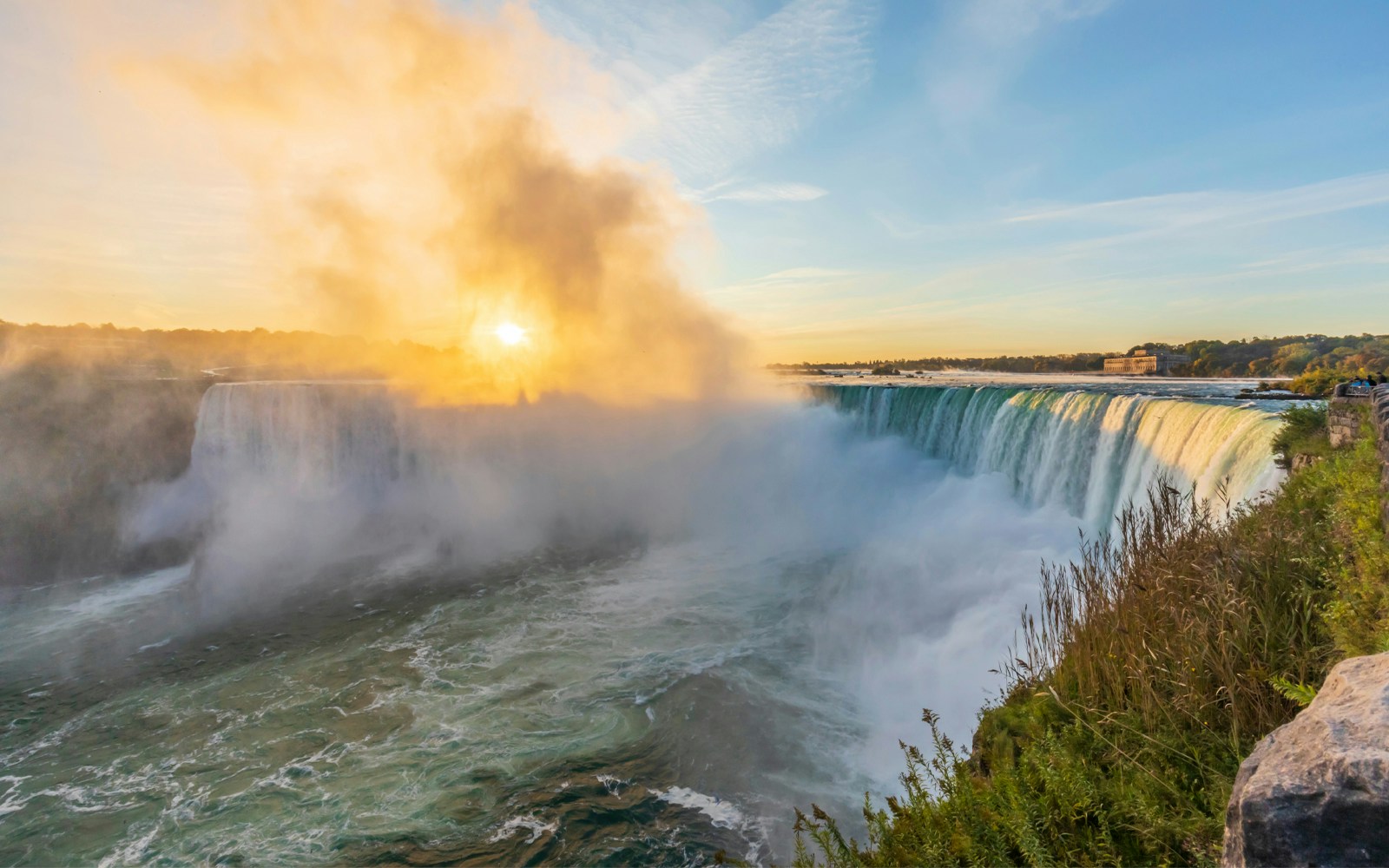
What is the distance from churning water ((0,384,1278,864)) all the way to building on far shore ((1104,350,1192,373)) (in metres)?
23.3

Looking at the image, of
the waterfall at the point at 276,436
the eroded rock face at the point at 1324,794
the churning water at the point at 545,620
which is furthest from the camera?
the waterfall at the point at 276,436

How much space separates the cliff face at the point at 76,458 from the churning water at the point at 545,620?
5.35 ft

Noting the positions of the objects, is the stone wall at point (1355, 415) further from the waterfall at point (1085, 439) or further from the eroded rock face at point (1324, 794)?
the eroded rock face at point (1324, 794)

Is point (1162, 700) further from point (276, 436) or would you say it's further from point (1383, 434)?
point (276, 436)

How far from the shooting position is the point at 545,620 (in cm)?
1364

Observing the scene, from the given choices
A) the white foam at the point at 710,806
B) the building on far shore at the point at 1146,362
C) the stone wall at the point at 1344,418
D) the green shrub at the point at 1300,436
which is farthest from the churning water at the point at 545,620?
the building on far shore at the point at 1146,362

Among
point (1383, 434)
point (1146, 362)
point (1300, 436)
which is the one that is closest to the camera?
point (1383, 434)

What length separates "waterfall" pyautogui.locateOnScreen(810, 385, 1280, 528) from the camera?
32.0ft

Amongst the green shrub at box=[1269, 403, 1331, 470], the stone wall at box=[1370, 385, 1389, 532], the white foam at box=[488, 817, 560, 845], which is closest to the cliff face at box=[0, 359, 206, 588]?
the white foam at box=[488, 817, 560, 845]

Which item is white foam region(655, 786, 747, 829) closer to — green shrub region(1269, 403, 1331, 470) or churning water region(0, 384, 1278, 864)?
churning water region(0, 384, 1278, 864)

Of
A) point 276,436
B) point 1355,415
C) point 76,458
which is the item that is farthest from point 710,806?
point 76,458

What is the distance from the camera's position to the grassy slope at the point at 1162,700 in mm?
3150

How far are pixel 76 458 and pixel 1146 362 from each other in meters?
A: 53.6

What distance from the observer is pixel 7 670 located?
12.8 metres
